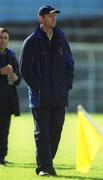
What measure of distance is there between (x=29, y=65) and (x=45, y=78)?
27 centimetres

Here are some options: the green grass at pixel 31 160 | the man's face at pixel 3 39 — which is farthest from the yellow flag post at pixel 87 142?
the man's face at pixel 3 39

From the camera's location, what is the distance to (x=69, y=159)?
1486cm

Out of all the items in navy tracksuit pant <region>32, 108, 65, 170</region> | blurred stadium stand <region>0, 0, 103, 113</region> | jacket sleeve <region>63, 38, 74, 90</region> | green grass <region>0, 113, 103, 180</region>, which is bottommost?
blurred stadium stand <region>0, 0, 103, 113</region>

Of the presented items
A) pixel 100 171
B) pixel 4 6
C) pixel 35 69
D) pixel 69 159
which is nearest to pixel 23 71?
pixel 35 69

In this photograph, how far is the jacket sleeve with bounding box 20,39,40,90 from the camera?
1132 centimetres

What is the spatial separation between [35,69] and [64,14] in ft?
126

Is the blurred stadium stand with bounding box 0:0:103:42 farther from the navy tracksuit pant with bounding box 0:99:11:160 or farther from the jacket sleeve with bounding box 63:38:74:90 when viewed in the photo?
the jacket sleeve with bounding box 63:38:74:90

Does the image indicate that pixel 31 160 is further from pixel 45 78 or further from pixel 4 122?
pixel 45 78

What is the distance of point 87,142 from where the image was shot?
9734 mm

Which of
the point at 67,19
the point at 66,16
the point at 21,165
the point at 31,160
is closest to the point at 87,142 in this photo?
the point at 21,165

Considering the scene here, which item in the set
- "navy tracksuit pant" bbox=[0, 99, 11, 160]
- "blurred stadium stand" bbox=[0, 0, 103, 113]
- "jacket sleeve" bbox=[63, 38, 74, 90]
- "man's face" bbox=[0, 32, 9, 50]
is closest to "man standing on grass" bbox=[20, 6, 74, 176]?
"jacket sleeve" bbox=[63, 38, 74, 90]

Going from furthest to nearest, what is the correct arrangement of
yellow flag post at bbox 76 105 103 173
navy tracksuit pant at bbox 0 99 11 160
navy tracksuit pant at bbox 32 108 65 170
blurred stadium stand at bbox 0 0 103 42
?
blurred stadium stand at bbox 0 0 103 42 → navy tracksuit pant at bbox 0 99 11 160 → navy tracksuit pant at bbox 32 108 65 170 → yellow flag post at bbox 76 105 103 173

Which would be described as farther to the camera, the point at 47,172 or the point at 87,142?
the point at 47,172

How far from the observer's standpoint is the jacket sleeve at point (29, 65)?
11.3 metres
